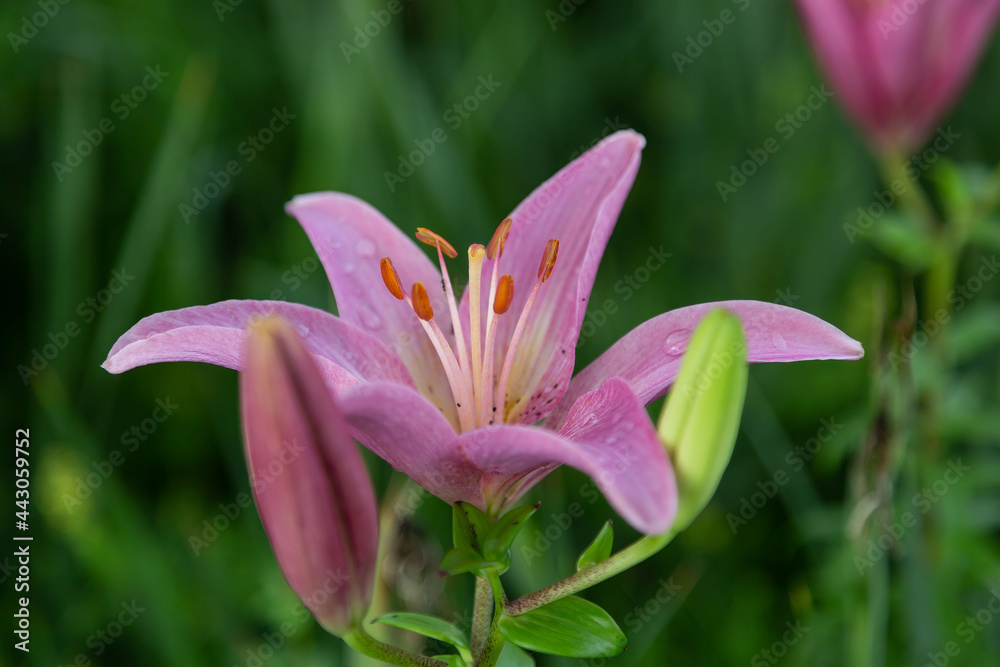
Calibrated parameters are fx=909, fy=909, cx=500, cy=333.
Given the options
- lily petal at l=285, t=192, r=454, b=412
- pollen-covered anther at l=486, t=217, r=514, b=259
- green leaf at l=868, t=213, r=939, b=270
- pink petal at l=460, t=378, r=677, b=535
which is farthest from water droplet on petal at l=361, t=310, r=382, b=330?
green leaf at l=868, t=213, r=939, b=270

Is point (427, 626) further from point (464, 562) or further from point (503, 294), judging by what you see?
point (503, 294)

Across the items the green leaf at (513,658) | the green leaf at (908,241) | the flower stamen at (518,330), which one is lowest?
the green leaf at (908,241)

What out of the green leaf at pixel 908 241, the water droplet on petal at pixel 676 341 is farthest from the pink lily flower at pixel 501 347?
the green leaf at pixel 908 241

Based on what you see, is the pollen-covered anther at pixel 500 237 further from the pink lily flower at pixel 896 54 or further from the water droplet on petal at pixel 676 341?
the pink lily flower at pixel 896 54

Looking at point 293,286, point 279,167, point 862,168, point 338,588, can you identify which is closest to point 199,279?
point 293,286

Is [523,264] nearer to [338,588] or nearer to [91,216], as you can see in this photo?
[338,588]

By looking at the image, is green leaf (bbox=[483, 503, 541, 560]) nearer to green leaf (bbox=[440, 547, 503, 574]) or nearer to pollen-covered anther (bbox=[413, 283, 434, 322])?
green leaf (bbox=[440, 547, 503, 574])

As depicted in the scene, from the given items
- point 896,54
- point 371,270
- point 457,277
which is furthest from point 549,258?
point 896,54
